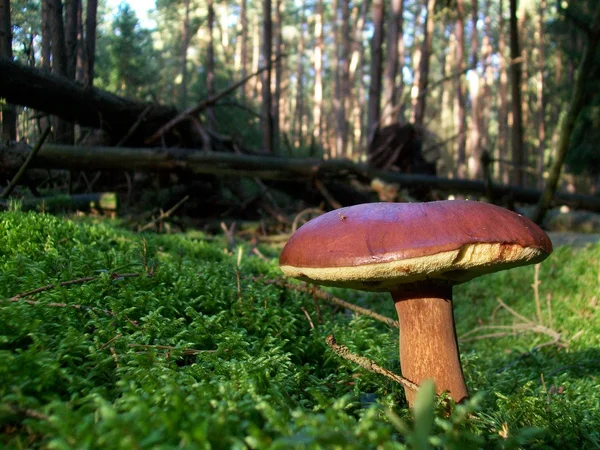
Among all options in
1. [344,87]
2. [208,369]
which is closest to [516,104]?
[208,369]

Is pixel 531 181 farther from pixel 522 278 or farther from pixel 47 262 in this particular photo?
pixel 47 262

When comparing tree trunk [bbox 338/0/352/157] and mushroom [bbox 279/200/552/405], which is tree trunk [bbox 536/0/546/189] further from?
mushroom [bbox 279/200/552/405]

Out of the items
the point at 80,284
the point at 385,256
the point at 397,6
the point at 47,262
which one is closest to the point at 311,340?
the point at 385,256

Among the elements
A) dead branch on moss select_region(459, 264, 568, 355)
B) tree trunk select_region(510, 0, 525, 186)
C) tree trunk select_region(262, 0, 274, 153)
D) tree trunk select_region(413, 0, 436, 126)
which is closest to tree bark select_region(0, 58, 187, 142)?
tree trunk select_region(262, 0, 274, 153)

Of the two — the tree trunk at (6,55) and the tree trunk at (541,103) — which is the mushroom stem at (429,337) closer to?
the tree trunk at (6,55)

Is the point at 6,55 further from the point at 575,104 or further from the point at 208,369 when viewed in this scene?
the point at 575,104

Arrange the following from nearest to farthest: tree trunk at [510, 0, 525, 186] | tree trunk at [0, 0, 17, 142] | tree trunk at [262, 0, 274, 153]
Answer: tree trunk at [0, 0, 17, 142] → tree trunk at [510, 0, 525, 186] → tree trunk at [262, 0, 274, 153]
